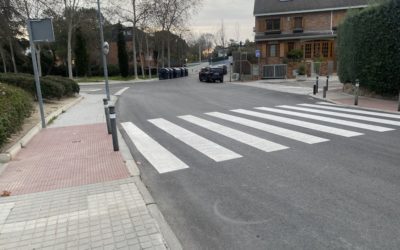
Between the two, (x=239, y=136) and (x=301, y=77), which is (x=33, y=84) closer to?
(x=239, y=136)

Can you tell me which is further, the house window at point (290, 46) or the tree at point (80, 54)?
the tree at point (80, 54)

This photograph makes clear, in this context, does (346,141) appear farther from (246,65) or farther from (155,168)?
(246,65)

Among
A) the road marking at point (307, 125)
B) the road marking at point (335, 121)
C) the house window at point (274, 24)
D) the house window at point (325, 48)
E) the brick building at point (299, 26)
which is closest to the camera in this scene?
the road marking at point (307, 125)

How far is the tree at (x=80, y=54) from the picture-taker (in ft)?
159

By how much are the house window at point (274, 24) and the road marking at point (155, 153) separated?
3491cm

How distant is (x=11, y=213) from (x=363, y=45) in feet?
52.1

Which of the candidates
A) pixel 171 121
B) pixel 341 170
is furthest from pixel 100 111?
pixel 341 170

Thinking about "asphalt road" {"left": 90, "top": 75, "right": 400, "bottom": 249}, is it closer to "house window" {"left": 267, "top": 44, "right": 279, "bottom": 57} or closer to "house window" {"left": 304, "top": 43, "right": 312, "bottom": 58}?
"house window" {"left": 304, "top": 43, "right": 312, "bottom": 58}

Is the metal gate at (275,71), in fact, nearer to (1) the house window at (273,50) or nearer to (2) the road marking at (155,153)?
(1) the house window at (273,50)

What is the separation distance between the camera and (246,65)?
37062mm

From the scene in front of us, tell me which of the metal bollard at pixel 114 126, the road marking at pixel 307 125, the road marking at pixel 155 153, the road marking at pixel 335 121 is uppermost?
the metal bollard at pixel 114 126

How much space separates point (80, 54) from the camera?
162 feet

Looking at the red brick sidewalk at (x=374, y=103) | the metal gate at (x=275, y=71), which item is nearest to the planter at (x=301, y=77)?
the metal gate at (x=275, y=71)

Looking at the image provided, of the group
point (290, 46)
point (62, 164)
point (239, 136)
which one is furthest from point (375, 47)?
point (290, 46)
